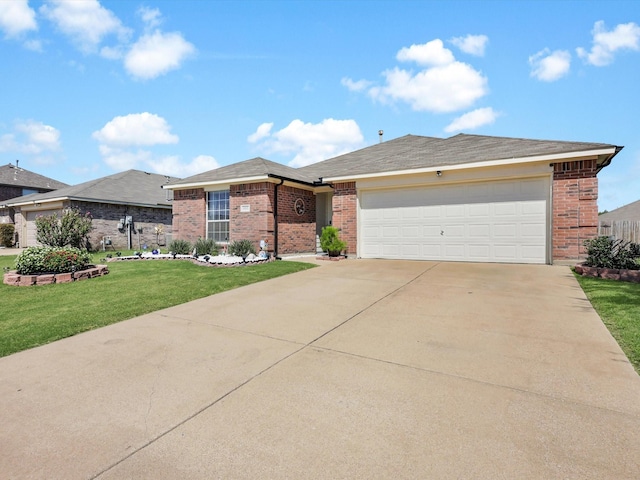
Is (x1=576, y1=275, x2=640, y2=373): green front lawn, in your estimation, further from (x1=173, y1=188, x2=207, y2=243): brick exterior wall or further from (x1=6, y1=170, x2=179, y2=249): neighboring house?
(x1=6, y1=170, x2=179, y2=249): neighboring house

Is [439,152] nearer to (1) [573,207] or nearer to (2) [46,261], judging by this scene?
(1) [573,207]

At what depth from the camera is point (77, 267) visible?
8.53 meters

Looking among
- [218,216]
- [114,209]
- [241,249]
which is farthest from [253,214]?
[114,209]

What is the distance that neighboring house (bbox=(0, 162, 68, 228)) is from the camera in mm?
31953

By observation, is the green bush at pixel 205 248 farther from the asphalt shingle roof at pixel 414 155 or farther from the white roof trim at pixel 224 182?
the asphalt shingle roof at pixel 414 155

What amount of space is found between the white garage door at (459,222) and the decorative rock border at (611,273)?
1834mm

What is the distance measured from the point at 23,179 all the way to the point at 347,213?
3878cm

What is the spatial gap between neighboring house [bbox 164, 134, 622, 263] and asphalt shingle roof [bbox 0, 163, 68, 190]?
97.8 ft

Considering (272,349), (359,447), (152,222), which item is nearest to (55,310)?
(272,349)

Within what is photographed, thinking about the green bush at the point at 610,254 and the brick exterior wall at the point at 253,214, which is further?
the brick exterior wall at the point at 253,214

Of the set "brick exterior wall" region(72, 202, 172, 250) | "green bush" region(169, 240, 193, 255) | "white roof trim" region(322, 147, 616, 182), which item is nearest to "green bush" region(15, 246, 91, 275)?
"green bush" region(169, 240, 193, 255)

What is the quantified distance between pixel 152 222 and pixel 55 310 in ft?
56.5

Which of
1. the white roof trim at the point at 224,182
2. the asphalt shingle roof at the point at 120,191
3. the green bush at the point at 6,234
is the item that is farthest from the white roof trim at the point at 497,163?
the green bush at the point at 6,234

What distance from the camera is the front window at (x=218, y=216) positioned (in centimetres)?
1380
